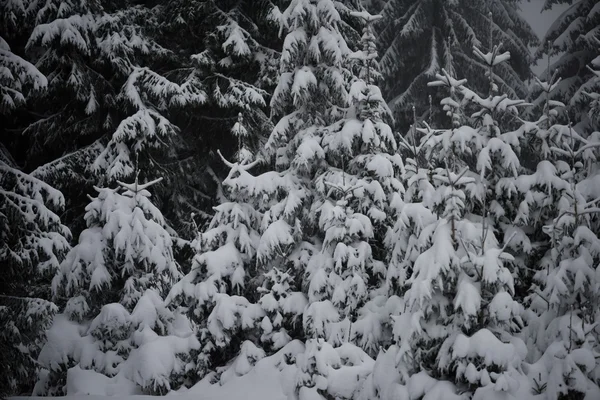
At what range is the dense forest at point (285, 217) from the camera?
6.51m

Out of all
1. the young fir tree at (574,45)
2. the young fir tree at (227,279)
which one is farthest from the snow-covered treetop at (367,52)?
the young fir tree at (574,45)

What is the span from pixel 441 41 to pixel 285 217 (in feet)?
44.7

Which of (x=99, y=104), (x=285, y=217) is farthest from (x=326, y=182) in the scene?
(x=99, y=104)

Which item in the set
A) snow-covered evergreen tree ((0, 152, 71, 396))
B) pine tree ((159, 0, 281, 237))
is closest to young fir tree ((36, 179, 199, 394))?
snow-covered evergreen tree ((0, 152, 71, 396))

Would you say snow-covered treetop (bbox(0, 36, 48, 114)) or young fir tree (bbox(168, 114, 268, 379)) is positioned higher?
snow-covered treetop (bbox(0, 36, 48, 114))

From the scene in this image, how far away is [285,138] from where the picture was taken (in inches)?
449

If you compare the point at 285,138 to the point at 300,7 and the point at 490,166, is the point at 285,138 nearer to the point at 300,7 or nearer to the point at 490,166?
the point at 300,7

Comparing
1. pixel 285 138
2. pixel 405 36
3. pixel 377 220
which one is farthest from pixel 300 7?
pixel 405 36

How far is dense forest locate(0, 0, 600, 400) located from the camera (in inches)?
256

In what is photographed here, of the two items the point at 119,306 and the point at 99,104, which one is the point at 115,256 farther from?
the point at 99,104

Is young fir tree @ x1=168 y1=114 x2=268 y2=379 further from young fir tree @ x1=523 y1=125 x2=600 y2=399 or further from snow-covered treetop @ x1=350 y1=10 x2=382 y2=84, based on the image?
young fir tree @ x1=523 y1=125 x2=600 y2=399

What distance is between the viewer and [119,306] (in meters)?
9.79

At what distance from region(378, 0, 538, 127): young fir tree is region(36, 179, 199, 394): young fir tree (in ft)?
39.8

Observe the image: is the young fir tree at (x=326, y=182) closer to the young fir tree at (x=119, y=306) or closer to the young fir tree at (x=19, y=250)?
the young fir tree at (x=119, y=306)
